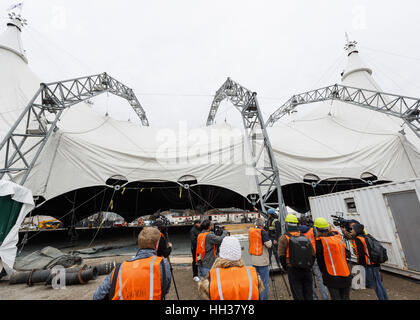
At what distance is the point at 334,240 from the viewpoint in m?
2.75

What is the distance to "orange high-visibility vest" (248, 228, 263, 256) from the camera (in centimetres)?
352

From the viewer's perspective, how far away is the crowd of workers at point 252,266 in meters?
1.54

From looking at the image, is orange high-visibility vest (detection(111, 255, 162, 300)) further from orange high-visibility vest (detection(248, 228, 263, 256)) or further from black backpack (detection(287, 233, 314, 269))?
orange high-visibility vest (detection(248, 228, 263, 256))

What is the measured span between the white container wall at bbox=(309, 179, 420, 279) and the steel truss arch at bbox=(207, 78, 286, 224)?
2438 mm

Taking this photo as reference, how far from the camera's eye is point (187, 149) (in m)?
8.48

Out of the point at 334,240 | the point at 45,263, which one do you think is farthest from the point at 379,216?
the point at 45,263

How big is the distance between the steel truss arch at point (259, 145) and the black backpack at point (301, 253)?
400cm

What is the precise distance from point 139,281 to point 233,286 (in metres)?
0.84

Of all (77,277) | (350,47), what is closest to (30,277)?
(77,277)

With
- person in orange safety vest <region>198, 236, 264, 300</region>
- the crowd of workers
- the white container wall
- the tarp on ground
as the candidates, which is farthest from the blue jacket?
the white container wall

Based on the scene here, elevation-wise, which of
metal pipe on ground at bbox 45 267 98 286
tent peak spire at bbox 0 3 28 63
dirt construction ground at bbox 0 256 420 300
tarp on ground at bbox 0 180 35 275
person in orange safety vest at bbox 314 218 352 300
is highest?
tent peak spire at bbox 0 3 28 63

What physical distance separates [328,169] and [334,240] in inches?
283

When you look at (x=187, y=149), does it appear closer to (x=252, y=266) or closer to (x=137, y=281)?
(x=252, y=266)
